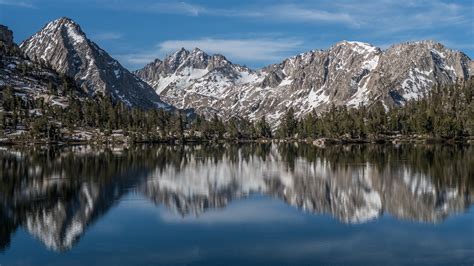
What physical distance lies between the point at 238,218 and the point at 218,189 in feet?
91.3

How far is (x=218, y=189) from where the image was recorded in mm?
88375

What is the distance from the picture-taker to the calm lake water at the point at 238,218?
43.0 metres

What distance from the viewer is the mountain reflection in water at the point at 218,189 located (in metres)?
59.1

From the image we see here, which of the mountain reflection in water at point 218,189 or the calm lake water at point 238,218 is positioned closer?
the calm lake water at point 238,218

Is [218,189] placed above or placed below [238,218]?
above

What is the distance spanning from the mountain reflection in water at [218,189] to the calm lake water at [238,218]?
21 cm

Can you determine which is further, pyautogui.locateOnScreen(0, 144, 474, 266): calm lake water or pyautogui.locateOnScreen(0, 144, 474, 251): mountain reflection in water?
pyautogui.locateOnScreen(0, 144, 474, 251): mountain reflection in water

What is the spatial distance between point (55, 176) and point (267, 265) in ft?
229

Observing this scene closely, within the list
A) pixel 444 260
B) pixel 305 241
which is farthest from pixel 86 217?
pixel 444 260

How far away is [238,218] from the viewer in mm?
60750

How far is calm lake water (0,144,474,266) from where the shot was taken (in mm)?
42969

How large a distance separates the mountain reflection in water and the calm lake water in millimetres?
212

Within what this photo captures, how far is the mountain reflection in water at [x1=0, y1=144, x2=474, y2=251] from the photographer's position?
59125mm

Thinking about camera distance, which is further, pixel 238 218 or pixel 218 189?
pixel 218 189
